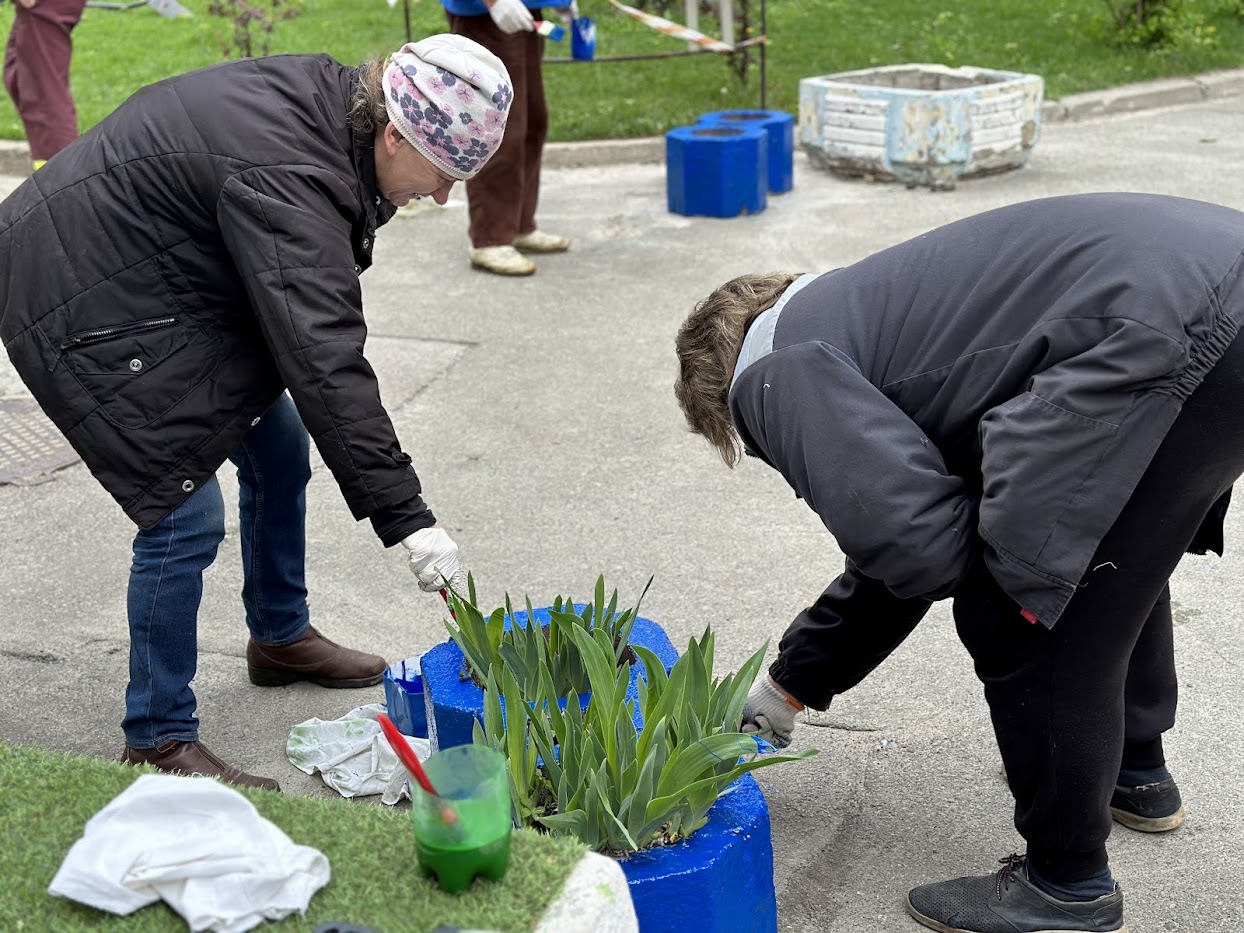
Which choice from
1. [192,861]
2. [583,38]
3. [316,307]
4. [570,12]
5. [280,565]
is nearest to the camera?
[192,861]

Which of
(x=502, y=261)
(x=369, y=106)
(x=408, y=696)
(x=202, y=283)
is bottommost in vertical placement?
(x=502, y=261)

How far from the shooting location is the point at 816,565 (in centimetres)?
383

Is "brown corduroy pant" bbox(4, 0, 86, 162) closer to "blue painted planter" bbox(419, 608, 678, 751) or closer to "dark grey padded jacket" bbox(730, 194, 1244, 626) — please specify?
"blue painted planter" bbox(419, 608, 678, 751)

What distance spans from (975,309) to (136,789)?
1.39 m

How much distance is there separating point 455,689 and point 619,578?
1.17 metres

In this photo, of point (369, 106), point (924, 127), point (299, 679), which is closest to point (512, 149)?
point (924, 127)

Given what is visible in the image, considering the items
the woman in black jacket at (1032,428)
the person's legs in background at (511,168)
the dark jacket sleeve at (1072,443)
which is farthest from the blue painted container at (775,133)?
the dark jacket sleeve at (1072,443)

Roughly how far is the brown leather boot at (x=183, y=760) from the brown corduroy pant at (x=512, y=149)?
344 centimetres

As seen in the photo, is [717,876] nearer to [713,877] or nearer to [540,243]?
[713,877]

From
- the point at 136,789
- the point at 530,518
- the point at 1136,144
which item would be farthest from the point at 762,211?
the point at 136,789

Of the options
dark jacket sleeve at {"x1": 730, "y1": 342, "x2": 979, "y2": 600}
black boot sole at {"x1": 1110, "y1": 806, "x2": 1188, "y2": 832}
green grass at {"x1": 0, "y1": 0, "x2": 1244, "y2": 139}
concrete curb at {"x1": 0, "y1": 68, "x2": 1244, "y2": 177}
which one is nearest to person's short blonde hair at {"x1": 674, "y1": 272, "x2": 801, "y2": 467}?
dark jacket sleeve at {"x1": 730, "y1": 342, "x2": 979, "y2": 600}

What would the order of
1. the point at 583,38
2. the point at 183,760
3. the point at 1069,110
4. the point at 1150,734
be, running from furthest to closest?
the point at 1069,110, the point at 583,38, the point at 183,760, the point at 1150,734

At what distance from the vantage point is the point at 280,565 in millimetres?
3197

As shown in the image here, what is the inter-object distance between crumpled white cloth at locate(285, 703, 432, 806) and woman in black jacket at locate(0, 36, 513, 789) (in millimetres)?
505
